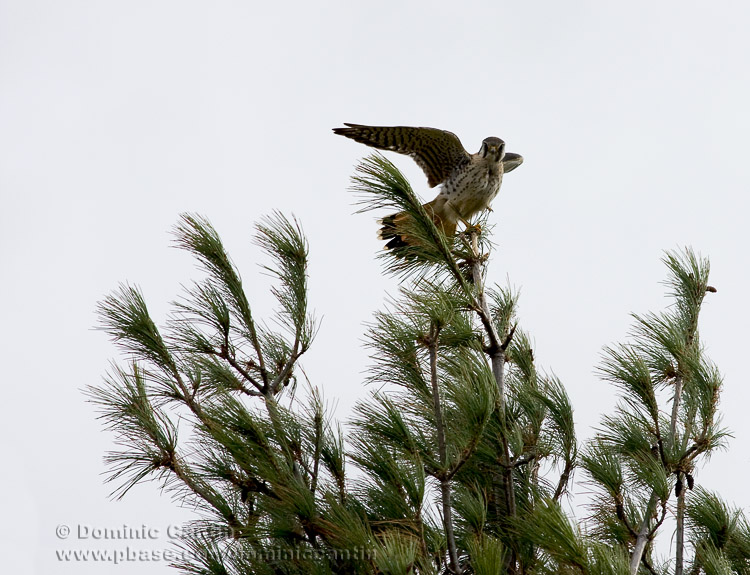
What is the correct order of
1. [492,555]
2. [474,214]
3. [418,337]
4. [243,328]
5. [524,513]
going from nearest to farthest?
[492,555] → [418,337] → [524,513] → [243,328] → [474,214]

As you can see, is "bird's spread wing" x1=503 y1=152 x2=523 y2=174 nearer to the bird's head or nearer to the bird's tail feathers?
the bird's head

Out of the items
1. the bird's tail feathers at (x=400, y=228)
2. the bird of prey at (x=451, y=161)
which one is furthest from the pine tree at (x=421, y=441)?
the bird of prey at (x=451, y=161)

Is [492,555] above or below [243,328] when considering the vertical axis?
below

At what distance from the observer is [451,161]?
19.2ft

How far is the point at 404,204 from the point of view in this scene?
308 cm

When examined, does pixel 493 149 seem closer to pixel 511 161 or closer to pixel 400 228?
pixel 511 161

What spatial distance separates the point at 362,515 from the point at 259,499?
375 millimetres

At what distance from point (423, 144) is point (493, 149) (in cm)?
52

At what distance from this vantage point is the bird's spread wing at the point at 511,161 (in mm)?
6195

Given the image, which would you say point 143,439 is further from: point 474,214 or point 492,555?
point 474,214

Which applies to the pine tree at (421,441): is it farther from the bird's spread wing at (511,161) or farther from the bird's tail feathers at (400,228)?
the bird's spread wing at (511,161)

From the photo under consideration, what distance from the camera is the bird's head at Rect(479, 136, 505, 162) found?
5.51 metres

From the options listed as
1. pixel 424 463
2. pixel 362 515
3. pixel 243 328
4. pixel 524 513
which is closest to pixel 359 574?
pixel 362 515

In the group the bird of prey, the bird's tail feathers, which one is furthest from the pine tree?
the bird of prey
